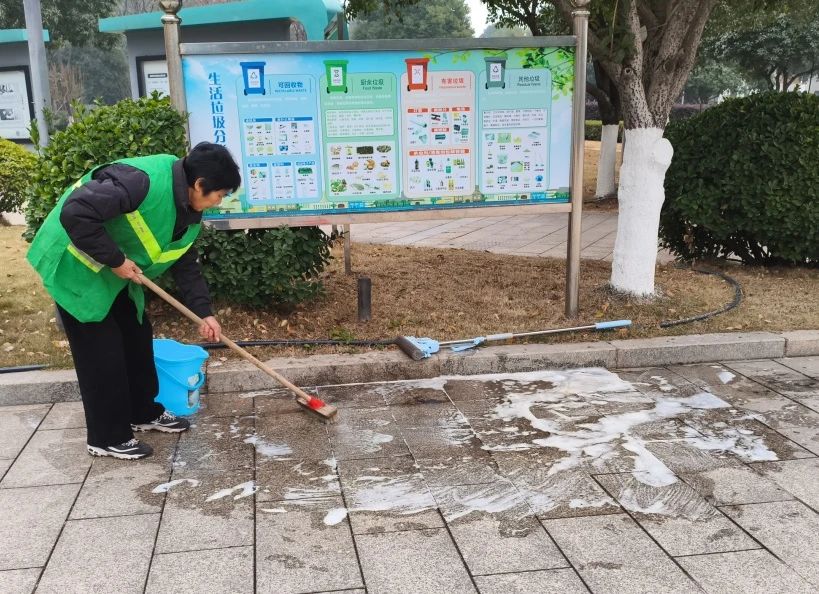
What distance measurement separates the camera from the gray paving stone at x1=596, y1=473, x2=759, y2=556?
3047 mm

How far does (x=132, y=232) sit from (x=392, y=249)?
17.6 feet

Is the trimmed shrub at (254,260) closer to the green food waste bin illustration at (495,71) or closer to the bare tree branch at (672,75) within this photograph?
the green food waste bin illustration at (495,71)

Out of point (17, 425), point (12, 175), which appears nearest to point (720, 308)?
point (17, 425)

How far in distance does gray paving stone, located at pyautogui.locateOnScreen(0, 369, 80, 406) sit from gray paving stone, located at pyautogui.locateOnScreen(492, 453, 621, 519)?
8.36ft

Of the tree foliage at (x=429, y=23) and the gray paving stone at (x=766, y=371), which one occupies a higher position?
the tree foliage at (x=429, y=23)

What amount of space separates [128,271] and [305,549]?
145cm

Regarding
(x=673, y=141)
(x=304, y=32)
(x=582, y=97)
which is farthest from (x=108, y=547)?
(x=304, y=32)

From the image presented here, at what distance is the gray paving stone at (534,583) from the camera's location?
9.09 feet

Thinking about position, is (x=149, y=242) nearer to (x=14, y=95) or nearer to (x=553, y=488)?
(x=553, y=488)

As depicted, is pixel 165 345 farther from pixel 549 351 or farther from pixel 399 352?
pixel 549 351

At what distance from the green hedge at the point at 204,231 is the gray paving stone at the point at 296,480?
6.06ft

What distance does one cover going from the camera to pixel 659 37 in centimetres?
639

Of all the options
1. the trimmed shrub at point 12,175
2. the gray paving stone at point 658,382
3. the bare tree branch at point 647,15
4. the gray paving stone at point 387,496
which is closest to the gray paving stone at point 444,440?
the gray paving stone at point 387,496

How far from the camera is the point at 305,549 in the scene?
3.03m
